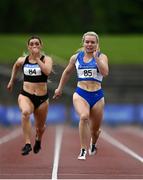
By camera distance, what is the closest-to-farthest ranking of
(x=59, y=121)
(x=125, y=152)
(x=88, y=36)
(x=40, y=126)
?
1. (x=88, y=36)
2. (x=40, y=126)
3. (x=125, y=152)
4. (x=59, y=121)

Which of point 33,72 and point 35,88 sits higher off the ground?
point 33,72

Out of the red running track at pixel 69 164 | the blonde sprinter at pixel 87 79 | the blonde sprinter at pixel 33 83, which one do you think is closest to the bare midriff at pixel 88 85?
the blonde sprinter at pixel 87 79

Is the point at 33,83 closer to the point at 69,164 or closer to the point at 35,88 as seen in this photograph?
the point at 35,88

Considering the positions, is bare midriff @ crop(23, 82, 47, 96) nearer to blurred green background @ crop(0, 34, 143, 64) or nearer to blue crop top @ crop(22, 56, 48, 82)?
blue crop top @ crop(22, 56, 48, 82)

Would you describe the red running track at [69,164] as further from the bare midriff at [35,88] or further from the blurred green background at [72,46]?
the blurred green background at [72,46]

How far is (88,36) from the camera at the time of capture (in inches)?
572

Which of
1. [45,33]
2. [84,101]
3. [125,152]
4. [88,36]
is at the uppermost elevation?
[45,33]

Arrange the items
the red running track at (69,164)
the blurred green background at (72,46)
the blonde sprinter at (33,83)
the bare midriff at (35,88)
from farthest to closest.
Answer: the blurred green background at (72,46), the bare midriff at (35,88), the blonde sprinter at (33,83), the red running track at (69,164)

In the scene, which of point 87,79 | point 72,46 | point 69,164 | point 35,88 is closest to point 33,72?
point 35,88

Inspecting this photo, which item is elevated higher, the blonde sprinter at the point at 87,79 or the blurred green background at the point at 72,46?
the blurred green background at the point at 72,46

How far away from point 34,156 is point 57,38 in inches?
1837

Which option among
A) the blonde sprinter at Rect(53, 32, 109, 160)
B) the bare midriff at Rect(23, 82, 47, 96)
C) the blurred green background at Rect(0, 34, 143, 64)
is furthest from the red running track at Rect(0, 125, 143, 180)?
the blurred green background at Rect(0, 34, 143, 64)

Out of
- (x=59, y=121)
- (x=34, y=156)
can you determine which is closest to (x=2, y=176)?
(x=34, y=156)
